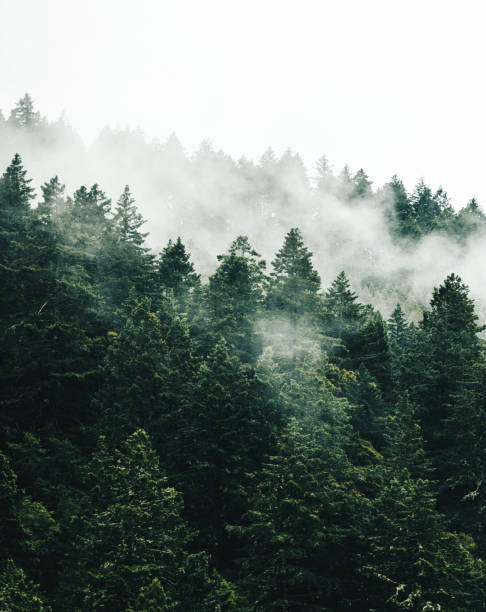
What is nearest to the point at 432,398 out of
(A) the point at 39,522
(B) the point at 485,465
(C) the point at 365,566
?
(B) the point at 485,465

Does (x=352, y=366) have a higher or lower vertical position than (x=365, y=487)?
higher

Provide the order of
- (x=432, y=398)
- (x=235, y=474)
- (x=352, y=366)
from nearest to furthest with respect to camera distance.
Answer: (x=235, y=474) < (x=432, y=398) < (x=352, y=366)

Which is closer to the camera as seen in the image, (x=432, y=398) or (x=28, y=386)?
(x=28, y=386)

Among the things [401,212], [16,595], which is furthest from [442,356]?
[401,212]

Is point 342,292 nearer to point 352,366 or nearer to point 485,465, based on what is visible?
point 352,366

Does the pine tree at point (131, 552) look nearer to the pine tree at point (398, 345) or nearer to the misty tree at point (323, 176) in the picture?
the pine tree at point (398, 345)

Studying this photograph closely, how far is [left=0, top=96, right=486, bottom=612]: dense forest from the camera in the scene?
20109 millimetres

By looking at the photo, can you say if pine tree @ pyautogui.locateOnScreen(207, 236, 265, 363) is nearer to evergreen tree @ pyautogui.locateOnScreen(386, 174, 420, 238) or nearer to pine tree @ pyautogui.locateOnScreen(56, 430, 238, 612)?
pine tree @ pyautogui.locateOnScreen(56, 430, 238, 612)

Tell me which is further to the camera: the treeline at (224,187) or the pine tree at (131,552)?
the treeline at (224,187)

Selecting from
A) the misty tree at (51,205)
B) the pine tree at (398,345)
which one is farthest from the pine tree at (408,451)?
the misty tree at (51,205)

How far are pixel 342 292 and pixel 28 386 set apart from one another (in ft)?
97.7

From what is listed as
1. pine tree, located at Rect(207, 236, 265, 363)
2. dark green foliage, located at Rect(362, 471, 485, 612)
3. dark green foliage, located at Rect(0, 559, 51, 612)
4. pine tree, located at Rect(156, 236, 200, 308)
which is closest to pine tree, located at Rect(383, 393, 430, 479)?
dark green foliage, located at Rect(362, 471, 485, 612)

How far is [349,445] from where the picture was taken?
96.7 ft

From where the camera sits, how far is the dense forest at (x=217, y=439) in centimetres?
2011
